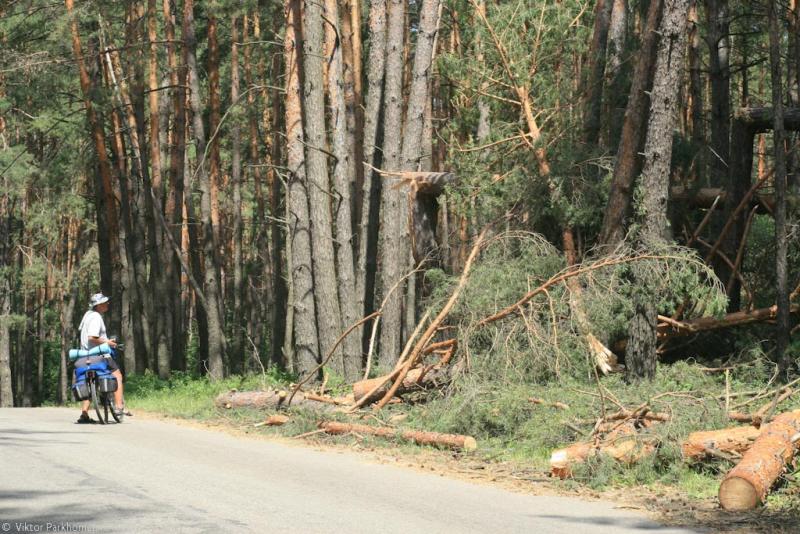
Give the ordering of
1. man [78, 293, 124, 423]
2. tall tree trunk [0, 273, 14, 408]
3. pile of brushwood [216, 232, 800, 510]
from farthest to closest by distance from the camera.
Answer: tall tree trunk [0, 273, 14, 408]
man [78, 293, 124, 423]
pile of brushwood [216, 232, 800, 510]

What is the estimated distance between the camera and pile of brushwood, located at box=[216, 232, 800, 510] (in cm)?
988

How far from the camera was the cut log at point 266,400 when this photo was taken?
1441 centimetres

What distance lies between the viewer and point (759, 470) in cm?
784

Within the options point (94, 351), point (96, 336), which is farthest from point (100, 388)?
point (96, 336)

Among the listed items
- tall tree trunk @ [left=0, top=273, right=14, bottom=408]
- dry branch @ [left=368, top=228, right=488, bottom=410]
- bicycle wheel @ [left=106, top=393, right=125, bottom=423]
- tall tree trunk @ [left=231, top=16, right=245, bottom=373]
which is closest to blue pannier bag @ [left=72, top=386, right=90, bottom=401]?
bicycle wheel @ [left=106, top=393, right=125, bottom=423]

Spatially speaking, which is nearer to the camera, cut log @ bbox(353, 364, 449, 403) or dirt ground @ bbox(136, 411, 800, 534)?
dirt ground @ bbox(136, 411, 800, 534)

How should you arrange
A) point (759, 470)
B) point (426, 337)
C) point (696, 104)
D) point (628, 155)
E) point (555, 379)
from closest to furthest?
point (759, 470)
point (555, 379)
point (426, 337)
point (628, 155)
point (696, 104)

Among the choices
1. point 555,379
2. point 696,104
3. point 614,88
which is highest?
point 696,104

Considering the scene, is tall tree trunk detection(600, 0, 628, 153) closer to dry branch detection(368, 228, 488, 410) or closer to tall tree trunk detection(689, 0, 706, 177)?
tall tree trunk detection(689, 0, 706, 177)

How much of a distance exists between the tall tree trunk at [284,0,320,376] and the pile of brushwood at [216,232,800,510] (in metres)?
1.19

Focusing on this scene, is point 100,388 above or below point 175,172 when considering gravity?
below

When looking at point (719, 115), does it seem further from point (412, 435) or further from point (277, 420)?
point (277, 420)

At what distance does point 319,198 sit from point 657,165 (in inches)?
254

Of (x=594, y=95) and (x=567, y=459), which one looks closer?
(x=567, y=459)
